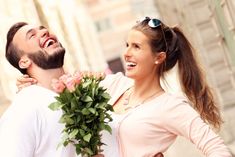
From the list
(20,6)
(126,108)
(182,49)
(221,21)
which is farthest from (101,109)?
(20,6)

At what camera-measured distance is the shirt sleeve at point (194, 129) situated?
104 inches

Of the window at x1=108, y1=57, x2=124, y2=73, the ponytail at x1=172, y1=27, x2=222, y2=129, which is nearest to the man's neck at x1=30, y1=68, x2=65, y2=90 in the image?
the ponytail at x1=172, y1=27, x2=222, y2=129

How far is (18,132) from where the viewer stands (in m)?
2.98

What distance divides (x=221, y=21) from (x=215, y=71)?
3378 mm

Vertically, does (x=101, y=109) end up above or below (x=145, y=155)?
above

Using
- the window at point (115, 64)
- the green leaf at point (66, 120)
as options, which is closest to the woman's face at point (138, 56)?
the green leaf at point (66, 120)

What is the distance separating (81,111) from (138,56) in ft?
1.44

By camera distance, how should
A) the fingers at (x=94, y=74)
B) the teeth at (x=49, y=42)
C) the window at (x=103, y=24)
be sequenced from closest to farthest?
the fingers at (x=94, y=74), the teeth at (x=49, y=42), the window at (x=103, y=24)

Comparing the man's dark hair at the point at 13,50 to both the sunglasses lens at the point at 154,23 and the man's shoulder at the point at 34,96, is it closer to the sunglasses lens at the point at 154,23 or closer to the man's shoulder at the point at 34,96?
the man's shoulder at the point at 34,96

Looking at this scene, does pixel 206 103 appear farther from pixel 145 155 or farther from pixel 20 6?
pixel 20 6

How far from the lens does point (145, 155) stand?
9.73 ft

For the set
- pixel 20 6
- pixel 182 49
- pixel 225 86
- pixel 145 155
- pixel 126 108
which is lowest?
pixel 225 86

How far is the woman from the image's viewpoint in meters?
2.90

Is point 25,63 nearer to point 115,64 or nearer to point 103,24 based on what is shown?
point 115,64
